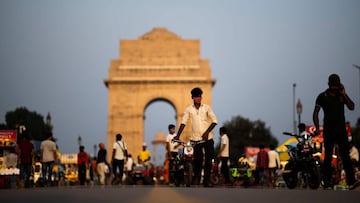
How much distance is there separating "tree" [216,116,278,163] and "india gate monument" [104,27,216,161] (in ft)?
72.1

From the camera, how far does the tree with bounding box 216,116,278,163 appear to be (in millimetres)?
82062

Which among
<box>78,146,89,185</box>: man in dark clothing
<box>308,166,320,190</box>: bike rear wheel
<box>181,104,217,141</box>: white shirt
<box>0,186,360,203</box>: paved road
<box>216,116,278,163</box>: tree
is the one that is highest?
<box>216,116,278,163</box>: tree

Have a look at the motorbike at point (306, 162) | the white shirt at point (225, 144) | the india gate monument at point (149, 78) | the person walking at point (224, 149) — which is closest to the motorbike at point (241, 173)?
the person walking at point (224, 149)

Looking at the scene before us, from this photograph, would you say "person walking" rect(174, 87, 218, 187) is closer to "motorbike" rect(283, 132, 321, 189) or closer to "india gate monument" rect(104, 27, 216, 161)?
"motorbike" rect(283, 132, 321, 189)

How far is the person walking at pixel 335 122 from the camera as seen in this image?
12.2m

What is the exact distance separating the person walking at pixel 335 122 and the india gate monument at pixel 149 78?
46.5 metres

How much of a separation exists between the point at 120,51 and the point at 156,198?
5045 centimetres

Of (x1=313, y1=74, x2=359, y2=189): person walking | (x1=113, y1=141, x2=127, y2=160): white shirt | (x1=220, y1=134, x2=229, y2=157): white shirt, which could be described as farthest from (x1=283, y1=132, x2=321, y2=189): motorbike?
(x1=113, y1=141, x2=127, y2=160): white shirt

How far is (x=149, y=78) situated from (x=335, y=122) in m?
48.0

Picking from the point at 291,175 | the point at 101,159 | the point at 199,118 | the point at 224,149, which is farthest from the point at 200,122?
the point at 101,159

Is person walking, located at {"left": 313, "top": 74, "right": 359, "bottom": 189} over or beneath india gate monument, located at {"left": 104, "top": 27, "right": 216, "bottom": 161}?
beneath

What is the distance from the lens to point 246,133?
276ft

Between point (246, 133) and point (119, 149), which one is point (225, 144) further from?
point (246, 133)

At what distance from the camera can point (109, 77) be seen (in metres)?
60.7
